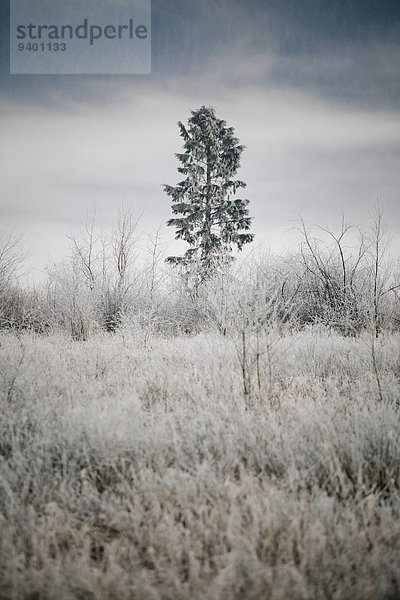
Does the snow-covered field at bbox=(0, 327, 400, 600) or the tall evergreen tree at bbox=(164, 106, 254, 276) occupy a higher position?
the tall evergreen tree at bbox=(164, 106, 254, 276)

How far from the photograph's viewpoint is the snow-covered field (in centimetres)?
175

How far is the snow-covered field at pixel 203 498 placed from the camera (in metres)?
1.75

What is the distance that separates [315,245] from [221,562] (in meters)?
12.0

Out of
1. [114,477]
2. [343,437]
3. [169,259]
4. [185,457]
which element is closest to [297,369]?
[343,437]

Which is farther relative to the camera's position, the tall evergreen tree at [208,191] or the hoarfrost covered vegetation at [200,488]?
the tall evergreen tree at [208,191]

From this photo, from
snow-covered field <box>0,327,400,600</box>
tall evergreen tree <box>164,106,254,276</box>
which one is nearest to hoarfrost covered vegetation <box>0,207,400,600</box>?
snow-covered field <box>0,327,400,600</box>

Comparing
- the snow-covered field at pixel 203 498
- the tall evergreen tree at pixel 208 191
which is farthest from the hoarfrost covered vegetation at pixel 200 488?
the tall evergreen tree at pixel 208 191

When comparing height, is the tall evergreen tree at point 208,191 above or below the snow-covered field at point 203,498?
above

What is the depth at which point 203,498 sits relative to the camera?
2396mm

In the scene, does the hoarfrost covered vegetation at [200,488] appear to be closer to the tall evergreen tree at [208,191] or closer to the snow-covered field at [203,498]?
the snow-covered field at [203,498]

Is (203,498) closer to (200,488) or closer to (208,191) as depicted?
Answer: (200,488)

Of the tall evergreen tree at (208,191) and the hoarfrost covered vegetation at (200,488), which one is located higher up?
the tall evergreen tree at (208,191)

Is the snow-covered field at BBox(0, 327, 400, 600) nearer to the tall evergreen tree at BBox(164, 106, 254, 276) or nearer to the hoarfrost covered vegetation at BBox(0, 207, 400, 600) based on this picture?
the hoarfrost covered vegetation at BBox(0, 207, 400, 600)

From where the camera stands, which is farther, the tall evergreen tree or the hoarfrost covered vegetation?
the tall evergreen tree
